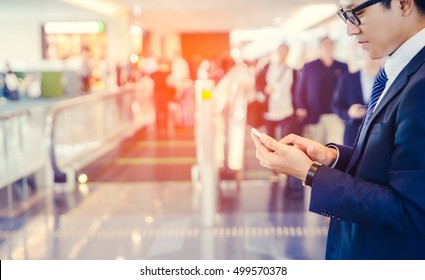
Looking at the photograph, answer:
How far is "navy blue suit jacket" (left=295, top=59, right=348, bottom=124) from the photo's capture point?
4.64 metres

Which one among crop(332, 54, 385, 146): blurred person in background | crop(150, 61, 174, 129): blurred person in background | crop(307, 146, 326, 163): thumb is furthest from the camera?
crop(150, 61, 174, 129): blurred person in background

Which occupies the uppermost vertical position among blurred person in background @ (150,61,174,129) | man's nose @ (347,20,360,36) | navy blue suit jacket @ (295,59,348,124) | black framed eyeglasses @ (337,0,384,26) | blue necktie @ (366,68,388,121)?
black framed eyeglasses @ (337,0,384,26)

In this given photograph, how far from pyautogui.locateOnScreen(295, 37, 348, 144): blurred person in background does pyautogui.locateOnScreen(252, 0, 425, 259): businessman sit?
336 centimetres

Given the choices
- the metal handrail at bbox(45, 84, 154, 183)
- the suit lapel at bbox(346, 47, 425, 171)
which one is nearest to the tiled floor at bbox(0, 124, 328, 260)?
the metal handrail at bbox(45, 84, 154, 183)

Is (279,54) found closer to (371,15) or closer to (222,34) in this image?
(371,15)

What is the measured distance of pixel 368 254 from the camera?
121 cm

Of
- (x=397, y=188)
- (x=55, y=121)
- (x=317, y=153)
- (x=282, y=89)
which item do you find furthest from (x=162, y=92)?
(x=397, y=188)

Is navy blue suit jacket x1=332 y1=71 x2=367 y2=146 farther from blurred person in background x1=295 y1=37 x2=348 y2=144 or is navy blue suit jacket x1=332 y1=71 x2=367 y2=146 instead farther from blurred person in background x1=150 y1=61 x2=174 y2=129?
blurred person in background x1=150 y1=61 x2=174 y2=129

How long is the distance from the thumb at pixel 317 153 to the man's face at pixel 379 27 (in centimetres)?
25

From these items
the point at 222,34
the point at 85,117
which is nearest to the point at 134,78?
the point at 85,117

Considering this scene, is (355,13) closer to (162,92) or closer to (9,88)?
(9,88)

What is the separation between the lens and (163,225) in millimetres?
4332

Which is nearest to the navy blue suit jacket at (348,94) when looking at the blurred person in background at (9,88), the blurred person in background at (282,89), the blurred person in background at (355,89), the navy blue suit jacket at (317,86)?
the blurred person in background at (355,89)
